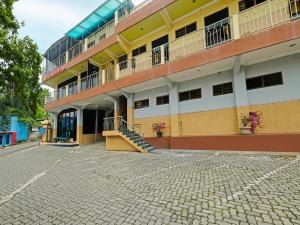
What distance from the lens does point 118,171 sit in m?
6.82

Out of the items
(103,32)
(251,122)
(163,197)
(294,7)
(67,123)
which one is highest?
(103,32)

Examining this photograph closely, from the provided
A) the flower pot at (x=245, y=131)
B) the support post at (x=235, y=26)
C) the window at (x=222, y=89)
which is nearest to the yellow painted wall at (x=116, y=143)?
the window at (x=222, y=89)

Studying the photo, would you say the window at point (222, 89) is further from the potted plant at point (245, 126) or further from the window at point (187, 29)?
the window at point (187, 29)

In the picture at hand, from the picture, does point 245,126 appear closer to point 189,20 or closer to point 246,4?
point 246,4

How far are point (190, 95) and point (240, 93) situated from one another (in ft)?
10.0

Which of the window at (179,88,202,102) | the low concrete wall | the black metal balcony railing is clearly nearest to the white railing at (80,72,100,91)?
the window at (179,88,202,102)

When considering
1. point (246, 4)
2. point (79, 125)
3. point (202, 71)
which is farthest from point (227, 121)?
point (79, 125)

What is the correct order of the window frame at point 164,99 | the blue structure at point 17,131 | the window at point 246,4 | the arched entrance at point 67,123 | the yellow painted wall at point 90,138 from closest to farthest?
the window at point 246,4
the window frame at point 164,99
the yellow painted wall at point 90,138
the arched entrance at point 67,123
the blue structure at point 17,131

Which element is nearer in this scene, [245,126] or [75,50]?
[245,126]

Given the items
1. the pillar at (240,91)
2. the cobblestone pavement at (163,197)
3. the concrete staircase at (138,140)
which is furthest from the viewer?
the concrete staircase at (138,140)

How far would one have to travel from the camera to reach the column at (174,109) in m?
11.5

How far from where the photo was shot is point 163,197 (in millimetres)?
4016

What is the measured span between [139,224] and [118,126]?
11230 millimetres

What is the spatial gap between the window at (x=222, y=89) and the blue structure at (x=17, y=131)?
25.6 metres
